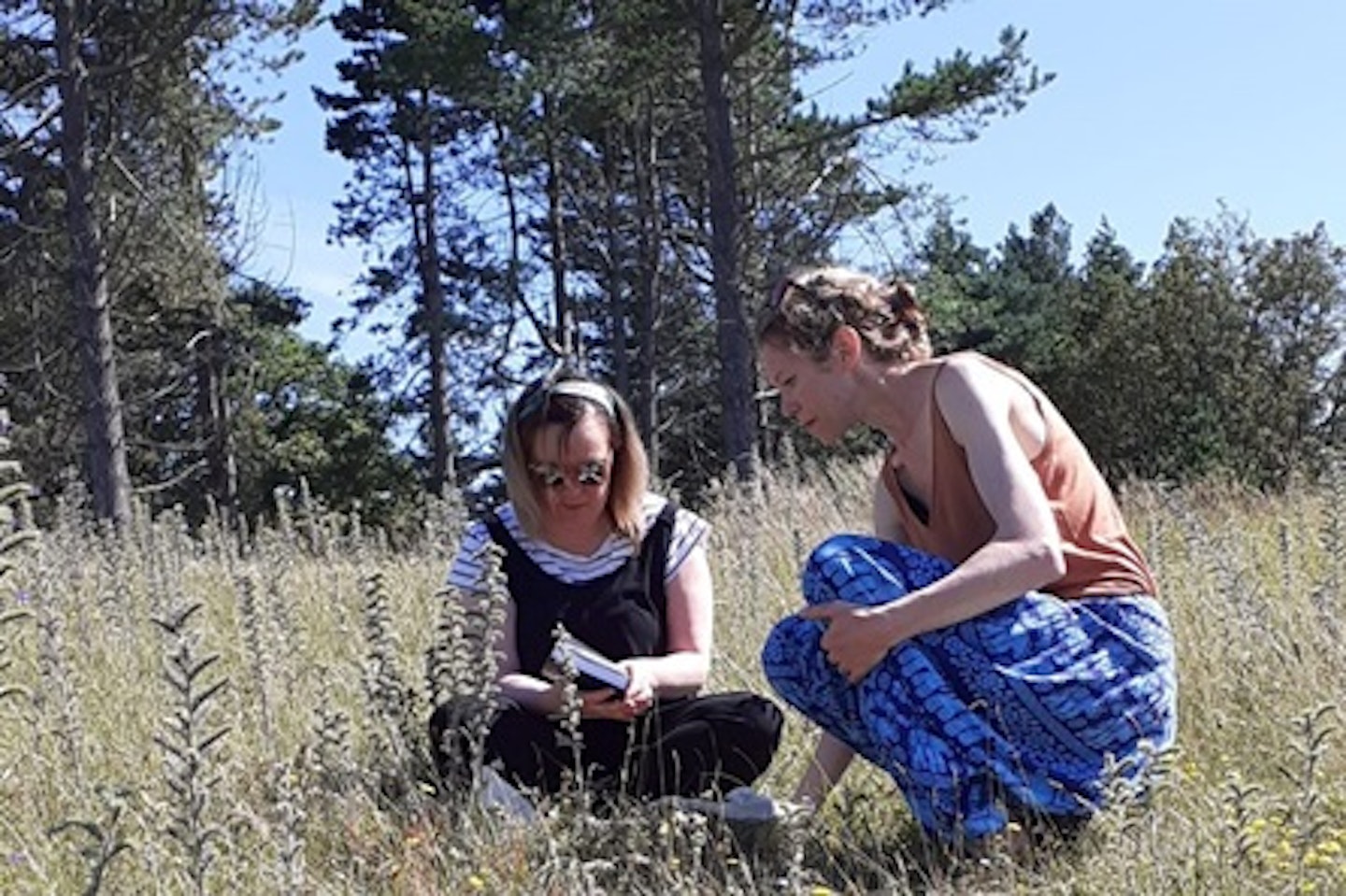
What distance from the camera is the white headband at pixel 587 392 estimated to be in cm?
338

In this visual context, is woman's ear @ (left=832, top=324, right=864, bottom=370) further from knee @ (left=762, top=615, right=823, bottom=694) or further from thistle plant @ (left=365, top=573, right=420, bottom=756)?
thistle plant @ (left=365, top=573, right=420, bottom=756)

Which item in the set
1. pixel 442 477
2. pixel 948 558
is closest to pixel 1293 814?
pixel 948 558

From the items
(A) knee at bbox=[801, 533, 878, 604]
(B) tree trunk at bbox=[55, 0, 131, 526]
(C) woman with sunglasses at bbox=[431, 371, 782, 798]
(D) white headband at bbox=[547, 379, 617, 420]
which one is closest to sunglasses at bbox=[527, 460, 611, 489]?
(C) woman with sunglasses at bbox=[431, 371, 782, 798]

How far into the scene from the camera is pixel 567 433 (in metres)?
3.34

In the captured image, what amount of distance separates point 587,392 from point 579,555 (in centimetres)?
38

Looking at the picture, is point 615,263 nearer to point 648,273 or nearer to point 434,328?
point 648,273

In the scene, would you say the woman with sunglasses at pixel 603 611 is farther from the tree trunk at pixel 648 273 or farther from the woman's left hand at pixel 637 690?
the tree trunk at pixel 648 273

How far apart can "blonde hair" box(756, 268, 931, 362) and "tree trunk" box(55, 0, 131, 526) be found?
11.4m

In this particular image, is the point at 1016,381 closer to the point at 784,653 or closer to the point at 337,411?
the point at 784,653

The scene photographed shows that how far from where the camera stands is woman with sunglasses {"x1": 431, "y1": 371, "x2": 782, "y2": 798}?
3.26 metres

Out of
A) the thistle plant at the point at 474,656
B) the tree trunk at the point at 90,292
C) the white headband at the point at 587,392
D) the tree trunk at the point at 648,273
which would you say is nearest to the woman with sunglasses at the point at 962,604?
the white headband at the point at 587,392

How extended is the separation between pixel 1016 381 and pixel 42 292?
1887 cm

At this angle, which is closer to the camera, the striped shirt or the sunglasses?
the sunglasses

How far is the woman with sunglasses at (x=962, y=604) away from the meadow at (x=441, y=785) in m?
0.13
